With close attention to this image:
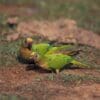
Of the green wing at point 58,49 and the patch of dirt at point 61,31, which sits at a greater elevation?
the green wing at point 58,49

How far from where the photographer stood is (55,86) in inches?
271

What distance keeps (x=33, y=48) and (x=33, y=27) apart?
7.30 ft

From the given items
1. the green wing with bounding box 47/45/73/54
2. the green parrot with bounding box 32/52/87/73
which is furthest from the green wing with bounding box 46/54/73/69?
the green wing with bounding box 47/45/73/54

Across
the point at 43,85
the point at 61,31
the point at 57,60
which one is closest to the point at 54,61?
the point at 57,60

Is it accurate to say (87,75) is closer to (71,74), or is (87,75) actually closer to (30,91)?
(71,74)

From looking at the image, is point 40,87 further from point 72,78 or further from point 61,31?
point 61,31

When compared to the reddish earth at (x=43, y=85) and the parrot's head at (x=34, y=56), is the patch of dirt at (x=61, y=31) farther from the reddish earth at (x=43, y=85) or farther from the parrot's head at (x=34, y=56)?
the parrot's head at (x=34, y=56)

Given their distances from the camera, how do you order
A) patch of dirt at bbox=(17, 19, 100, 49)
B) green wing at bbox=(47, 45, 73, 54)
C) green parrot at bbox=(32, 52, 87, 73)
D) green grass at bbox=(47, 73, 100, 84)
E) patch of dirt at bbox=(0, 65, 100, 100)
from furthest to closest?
patch of dirt at bbox=(17, 19, 100, 49), green wing at bbox=(47, 45, 73, 54), green parrot at bbox=(32, 52, 87, 73), green grass at bbox=(47, 73, 100, 84), patch of dirt at bbox=(0, 65, 100, 100)

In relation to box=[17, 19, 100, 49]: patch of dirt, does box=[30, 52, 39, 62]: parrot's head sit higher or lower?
higher

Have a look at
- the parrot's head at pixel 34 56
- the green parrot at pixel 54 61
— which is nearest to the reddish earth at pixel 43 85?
the green parrot at pixel 54 61

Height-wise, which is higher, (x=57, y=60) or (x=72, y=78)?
(x=57, y=60)

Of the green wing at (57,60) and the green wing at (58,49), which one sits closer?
the green wing at (57,60)

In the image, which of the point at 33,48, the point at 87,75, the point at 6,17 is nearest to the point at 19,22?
the point at 6,17

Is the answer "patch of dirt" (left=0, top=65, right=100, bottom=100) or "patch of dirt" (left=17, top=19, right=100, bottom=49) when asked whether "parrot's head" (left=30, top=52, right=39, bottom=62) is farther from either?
"patch of dirt" (left=17, top=19, right=100, bottom=49)
